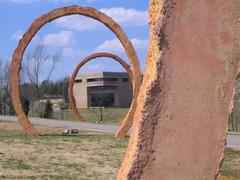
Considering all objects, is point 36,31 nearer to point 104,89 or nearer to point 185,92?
point 185,92

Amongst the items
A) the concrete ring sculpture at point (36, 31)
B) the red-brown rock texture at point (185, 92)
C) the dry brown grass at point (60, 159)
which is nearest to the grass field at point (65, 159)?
the dry brown grass at point (60, 159)

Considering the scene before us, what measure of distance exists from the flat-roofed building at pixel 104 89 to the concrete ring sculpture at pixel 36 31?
150ft

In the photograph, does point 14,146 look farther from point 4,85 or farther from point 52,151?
point 4,85

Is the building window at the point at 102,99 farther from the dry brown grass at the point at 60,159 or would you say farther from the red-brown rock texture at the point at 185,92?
the red-brown rock texture at the point at 185,92

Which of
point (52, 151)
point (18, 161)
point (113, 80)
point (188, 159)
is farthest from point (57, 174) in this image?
point (113, 80)

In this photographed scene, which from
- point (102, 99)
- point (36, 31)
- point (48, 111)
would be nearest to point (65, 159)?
point (36, 31)

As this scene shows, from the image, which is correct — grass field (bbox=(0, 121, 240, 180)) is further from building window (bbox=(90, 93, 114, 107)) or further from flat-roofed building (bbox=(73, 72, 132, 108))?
building window (bbox=(90, 93, 114, 107))

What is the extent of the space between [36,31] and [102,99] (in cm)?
5063

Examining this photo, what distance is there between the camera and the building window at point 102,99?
6891 centimetres

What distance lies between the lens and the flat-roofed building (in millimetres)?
66750

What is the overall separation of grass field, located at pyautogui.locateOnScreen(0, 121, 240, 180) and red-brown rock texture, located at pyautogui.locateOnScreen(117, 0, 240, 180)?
20.4 ft

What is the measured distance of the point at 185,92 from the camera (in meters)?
4.59

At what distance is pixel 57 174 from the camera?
1080 cm

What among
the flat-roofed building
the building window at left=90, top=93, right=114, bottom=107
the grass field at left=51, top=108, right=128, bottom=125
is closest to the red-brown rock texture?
the grass field at left=51, top=108, right=128, bottom=125
